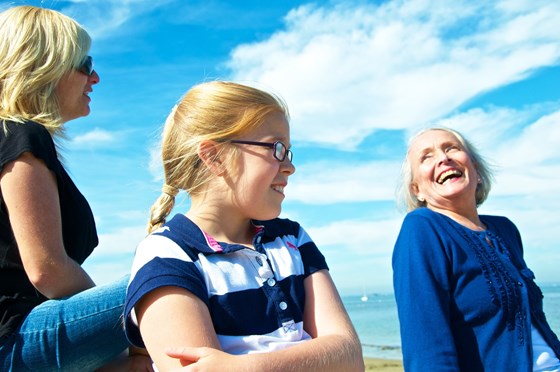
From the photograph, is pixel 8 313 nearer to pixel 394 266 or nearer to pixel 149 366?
pixel 149 366

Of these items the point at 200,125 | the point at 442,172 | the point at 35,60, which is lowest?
the point at 442,172

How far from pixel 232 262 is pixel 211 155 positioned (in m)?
0.45

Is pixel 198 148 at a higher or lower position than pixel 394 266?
higher

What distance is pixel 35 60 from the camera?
119 inches

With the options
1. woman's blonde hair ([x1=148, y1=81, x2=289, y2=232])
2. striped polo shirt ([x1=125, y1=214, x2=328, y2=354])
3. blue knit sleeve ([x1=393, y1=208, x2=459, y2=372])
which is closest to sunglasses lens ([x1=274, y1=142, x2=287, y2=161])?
woman's blonde hair ([x1=148, y1=81, x2=289, y2=232])

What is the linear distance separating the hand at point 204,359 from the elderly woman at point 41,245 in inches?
26.1

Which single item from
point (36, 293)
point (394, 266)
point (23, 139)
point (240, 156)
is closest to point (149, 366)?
point (36, 293)

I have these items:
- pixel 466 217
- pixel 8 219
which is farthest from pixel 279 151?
pixel 466 217

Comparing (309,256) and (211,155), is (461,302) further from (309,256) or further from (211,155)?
(211,155)

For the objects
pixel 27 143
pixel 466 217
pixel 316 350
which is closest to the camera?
pixel 316 350

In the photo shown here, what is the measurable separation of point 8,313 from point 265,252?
3.56ft

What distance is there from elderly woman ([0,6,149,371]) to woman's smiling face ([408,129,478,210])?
7.10ft

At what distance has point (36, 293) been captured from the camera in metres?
2.68

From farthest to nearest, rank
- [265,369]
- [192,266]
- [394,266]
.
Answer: [394,266] < [192,266] < [265,369]
